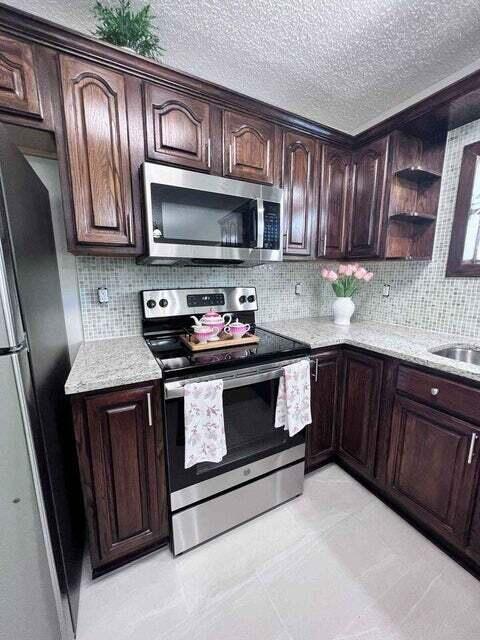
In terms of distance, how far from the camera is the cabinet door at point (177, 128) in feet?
4.17

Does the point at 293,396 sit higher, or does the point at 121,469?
the point at 293,396

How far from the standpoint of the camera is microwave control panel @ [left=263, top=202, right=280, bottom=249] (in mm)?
1545

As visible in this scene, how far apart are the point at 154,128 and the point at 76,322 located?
1103 mm

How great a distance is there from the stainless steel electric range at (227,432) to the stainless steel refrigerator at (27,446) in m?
0.43

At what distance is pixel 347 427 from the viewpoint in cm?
182

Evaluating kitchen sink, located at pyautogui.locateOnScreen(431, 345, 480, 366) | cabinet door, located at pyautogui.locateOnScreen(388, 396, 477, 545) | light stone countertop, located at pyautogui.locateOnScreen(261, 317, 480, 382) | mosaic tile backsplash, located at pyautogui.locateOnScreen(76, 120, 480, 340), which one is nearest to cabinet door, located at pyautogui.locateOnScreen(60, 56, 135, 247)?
mosaic tile backsplash, located at pyautogui.locateOnScreen(76, 120, 480, 340)

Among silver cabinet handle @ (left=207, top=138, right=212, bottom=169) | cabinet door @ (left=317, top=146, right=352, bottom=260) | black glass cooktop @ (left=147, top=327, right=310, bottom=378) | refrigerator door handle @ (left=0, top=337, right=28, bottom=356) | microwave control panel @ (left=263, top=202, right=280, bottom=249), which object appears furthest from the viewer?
cabinet door @ (left=317, top=146, right=352, bottom=260)

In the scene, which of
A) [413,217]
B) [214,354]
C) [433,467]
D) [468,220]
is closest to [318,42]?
[413,217]

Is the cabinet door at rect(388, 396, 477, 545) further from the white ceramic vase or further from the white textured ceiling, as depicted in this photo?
the white textured ceiling

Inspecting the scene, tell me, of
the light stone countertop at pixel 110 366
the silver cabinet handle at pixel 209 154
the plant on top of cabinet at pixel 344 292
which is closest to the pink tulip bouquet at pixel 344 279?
the plant on top of cabinet at pixel 344 292

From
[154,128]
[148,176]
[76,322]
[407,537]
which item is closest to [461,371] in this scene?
[407,537]

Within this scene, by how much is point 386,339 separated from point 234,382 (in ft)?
3.45

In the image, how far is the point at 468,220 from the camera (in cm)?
168

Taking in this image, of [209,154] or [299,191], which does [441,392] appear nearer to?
[299,191]
